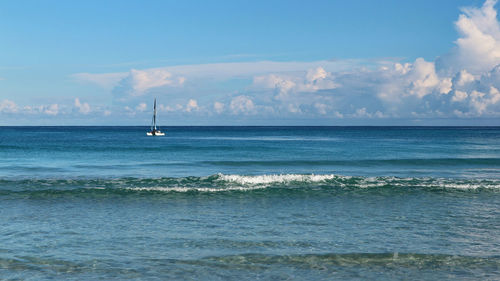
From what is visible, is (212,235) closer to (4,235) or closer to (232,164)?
(4,235)

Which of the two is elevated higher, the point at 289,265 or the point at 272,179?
the point at 272,179

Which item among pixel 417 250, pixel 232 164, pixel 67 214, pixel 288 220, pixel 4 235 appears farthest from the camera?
pixel 232 164

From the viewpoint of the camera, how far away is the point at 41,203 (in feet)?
67.0

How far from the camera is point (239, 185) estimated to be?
26.8 metres

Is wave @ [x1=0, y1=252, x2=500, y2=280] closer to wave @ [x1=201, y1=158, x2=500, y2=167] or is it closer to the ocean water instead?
the ocean water

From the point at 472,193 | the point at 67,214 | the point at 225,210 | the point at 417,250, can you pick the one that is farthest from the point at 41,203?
the point at 472,193

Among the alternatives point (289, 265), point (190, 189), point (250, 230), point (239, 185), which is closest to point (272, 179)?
point (239, 185)

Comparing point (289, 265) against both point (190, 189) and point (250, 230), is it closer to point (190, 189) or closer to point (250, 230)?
point (250, 230)

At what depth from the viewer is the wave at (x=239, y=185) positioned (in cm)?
2450

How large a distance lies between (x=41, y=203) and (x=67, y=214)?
11.3 feet

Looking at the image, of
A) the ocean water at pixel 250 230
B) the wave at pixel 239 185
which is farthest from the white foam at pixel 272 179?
the ocean water at pixel 250 230

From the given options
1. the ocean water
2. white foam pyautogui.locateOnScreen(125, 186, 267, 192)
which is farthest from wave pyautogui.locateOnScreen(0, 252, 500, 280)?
white foam pyautogui.locateOnScreen(125, 186, 267, 192)

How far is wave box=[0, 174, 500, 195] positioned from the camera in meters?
24.5

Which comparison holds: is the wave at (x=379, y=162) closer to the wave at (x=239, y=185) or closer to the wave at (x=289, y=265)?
the wave at (x=239, y=185)
